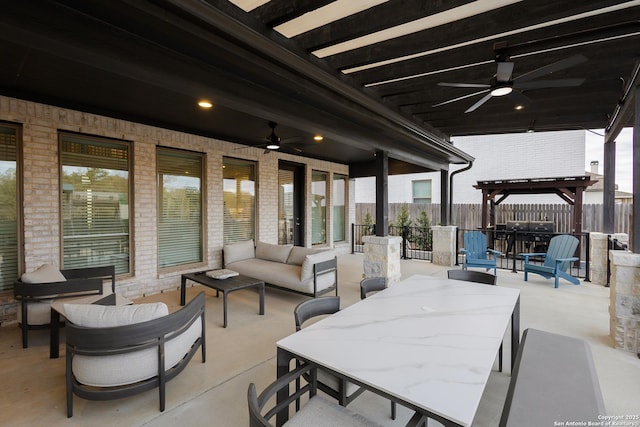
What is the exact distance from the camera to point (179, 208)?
5426 millimetres

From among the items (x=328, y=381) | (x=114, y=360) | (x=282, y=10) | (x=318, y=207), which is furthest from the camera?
(x=318, y=207)

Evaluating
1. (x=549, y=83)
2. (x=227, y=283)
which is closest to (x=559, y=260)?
(x=549, y=83)

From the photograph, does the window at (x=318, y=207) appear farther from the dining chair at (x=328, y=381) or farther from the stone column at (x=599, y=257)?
the dining chair at (x=328, y=381)

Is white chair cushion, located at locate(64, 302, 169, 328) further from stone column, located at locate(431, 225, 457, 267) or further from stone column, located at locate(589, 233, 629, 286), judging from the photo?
stone column, located at locate(589, 233, 629, 286)

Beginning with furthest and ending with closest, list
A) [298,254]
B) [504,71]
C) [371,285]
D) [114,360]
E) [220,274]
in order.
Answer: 1. [298,254]
2. [220,274]
3. [371,285]
4. [504,71]
5. [114,360]

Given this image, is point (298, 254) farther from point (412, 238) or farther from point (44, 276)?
point (412, 238)

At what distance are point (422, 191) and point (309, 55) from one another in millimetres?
10772

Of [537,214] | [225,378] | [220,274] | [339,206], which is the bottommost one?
[225,378]

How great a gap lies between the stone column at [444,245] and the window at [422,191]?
507 cm

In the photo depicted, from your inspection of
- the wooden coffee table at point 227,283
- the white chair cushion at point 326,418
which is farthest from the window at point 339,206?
the white chair cushion at point 326,418

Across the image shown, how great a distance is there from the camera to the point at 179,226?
17.8 ft

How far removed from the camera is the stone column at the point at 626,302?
121 inches

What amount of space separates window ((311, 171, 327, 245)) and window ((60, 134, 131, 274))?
15.5 feet

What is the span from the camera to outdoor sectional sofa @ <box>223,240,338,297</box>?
14.3 feet
